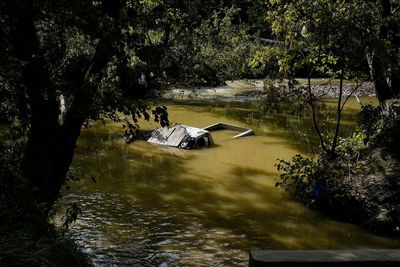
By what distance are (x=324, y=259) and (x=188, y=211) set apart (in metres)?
5.43

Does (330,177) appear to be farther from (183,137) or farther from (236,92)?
(236,92)

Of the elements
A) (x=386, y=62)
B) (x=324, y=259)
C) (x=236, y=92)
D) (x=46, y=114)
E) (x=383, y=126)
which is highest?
(x=386, y=62)

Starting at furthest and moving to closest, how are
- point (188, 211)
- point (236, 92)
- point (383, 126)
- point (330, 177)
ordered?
point (236, 92)
point (383, 126)
point (330, 177)
point (188, 211)

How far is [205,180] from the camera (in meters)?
11.9

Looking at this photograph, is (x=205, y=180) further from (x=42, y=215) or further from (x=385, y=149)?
(x=42, y=215)

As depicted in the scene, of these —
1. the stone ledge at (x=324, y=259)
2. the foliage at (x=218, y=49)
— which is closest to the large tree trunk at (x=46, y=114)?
the stone ledge at (x=324, y=259)

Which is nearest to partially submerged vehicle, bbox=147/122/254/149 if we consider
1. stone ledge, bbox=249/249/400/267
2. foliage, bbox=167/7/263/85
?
foliage, bbox=167/7/263/85

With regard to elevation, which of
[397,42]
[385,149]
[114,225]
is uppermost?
[397,42]

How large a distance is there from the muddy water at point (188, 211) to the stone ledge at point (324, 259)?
3148mm

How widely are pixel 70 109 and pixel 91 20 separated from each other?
1808 millimetres

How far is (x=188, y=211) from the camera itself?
32.4ft

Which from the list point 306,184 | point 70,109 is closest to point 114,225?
point 70,109

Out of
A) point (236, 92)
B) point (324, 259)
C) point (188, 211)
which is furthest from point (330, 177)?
point (236, 92)

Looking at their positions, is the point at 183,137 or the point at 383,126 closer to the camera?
the point at 383,126
